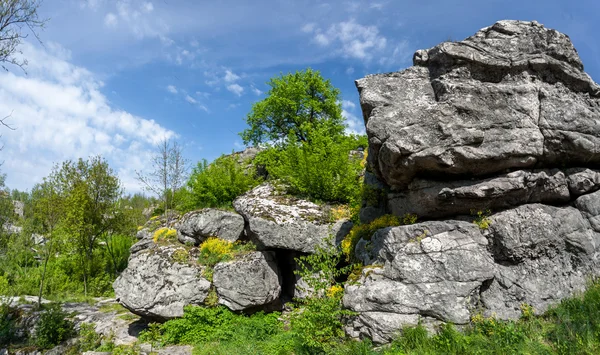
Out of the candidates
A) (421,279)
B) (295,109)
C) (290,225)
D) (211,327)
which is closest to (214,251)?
(211,327)

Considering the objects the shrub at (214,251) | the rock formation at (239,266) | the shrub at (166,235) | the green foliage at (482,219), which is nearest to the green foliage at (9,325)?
the rock formation at (239,266)

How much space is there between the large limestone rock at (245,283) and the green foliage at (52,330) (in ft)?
20.0

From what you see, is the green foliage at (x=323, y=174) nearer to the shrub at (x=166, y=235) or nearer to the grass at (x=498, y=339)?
the shrub at (x=166, y=235)

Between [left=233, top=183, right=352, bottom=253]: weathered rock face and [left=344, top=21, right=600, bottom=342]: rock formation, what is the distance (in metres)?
2.60

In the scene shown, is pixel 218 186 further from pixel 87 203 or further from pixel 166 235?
pixel 87 203

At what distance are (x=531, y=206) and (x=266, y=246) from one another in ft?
27.9

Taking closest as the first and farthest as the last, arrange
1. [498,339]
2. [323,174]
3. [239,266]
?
[498,339] → [239,266] → [323,174]

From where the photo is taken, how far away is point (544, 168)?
9.27m

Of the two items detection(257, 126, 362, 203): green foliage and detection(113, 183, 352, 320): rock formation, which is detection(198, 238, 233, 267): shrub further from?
detection(257, 126, 362, 203): green foliage

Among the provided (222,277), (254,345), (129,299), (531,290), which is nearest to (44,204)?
(129,299)

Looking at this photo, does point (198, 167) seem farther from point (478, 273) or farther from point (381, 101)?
point (478, 273)

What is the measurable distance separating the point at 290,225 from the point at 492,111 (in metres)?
7.50

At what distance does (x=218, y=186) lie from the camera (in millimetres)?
15945

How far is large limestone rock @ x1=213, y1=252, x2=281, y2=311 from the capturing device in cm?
1160
